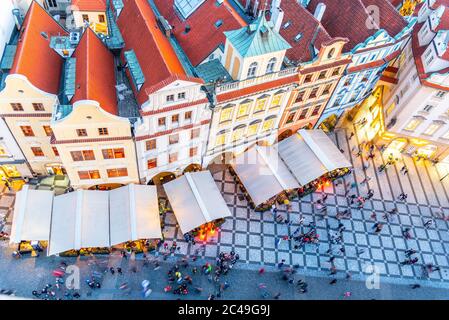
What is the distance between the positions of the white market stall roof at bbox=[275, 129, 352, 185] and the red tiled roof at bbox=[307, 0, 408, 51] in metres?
13.0

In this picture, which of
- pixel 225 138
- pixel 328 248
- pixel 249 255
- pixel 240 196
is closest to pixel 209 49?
pixel 225 138

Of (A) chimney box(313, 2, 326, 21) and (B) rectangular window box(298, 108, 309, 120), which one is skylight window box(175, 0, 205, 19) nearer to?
(A) chimney box(313, 2, 326, 21)

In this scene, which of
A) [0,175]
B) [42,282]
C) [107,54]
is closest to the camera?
[42,282]

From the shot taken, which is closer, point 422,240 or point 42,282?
point 42,282

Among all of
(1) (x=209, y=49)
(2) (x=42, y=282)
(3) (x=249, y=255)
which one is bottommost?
(3) (x=249, y=255)

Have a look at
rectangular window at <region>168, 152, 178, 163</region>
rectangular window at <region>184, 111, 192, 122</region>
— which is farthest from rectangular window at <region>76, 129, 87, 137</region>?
rectangular window at <region>168, 152, 178, 163</region>

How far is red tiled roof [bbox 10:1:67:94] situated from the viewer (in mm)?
40062

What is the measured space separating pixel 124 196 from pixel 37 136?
461 inches

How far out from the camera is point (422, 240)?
2080 inches

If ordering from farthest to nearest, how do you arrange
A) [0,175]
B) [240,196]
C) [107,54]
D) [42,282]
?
1. [240,196]
2. [0,175]
3. [107,54]
4. [42,282]

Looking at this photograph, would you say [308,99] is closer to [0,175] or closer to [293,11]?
[293,11]

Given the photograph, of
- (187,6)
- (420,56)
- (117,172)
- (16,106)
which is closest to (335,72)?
(420,56)

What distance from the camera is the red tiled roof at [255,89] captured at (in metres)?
43.7

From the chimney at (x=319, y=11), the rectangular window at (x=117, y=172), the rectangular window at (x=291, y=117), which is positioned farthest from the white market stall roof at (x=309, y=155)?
the rectangular window at (x=117, y=172)
